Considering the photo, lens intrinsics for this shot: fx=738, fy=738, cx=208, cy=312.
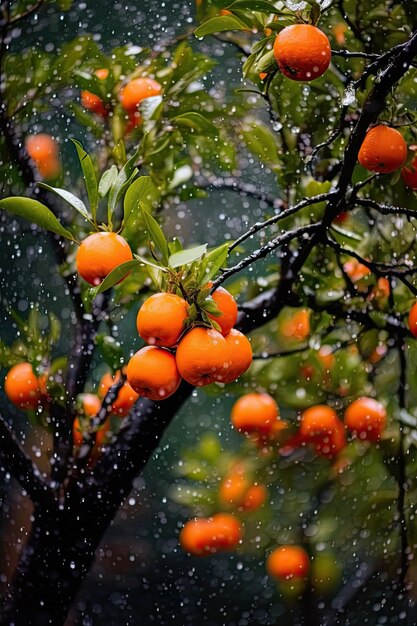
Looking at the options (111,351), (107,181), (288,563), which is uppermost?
(107,181)

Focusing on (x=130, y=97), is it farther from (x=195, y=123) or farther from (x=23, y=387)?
(x=23, y=387)

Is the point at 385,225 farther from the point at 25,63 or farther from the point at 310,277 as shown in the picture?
the point at 25,63

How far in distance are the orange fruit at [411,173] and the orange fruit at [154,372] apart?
192mm

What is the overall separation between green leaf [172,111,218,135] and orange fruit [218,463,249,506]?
0.19 m

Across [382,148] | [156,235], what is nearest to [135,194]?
[156,235]

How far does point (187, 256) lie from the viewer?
29 cm

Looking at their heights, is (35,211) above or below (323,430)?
above

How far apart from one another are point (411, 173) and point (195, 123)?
127mm

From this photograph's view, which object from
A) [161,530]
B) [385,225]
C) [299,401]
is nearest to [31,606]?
[161,530]

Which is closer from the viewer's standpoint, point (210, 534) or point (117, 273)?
point (117, 273)

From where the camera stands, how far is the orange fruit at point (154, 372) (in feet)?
0.99

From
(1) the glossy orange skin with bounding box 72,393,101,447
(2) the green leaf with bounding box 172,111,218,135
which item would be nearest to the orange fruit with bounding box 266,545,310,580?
(1) the glossy orange skin with bounding box 72,393,101,447

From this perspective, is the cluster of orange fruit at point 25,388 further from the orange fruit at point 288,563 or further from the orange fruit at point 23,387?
the orange fruit at point 288,563

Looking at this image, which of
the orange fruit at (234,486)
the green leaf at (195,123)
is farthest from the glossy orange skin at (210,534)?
the green leaf at (195,123)
